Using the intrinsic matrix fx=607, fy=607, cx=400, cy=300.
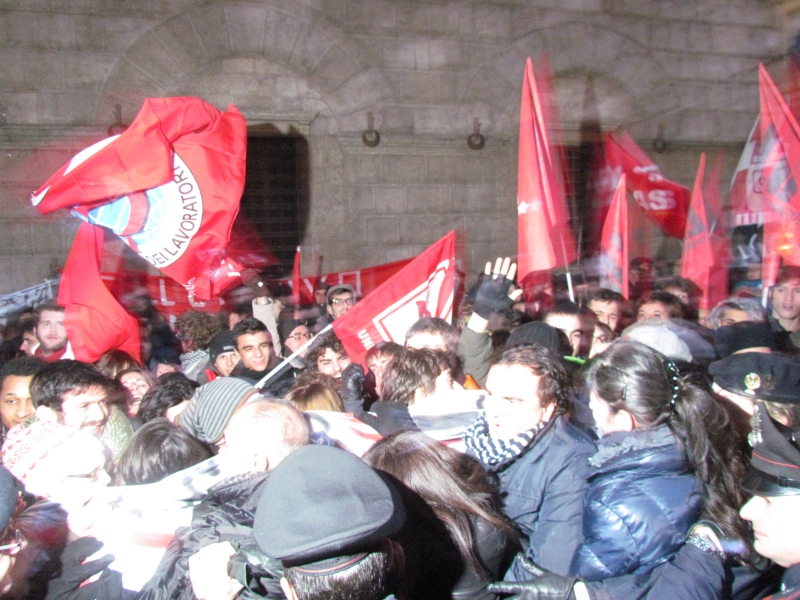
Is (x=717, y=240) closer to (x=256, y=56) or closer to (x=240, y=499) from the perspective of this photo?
(x=256, y=56)

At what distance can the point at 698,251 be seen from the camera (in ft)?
18.0

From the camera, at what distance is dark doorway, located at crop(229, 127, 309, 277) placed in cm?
789

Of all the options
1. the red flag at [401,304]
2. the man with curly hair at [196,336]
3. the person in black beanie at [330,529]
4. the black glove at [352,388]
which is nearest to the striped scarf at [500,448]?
the person in black beanie at [330,529]

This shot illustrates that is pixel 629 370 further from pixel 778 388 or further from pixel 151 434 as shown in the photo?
pixel 151 434

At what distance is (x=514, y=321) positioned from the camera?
14.8ft

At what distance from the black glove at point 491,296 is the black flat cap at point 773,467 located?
1.79 metres

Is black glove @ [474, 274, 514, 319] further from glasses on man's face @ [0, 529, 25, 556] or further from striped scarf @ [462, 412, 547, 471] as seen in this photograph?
glasses on man's face @ [0, 529, 25, 556]

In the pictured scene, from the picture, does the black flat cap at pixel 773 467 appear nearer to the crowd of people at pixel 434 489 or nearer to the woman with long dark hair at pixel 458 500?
the crowd of people at pixel 434 489

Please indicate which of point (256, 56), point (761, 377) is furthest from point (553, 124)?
point (761, 377)

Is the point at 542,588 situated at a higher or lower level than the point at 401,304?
lower

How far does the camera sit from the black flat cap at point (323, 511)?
1.11m

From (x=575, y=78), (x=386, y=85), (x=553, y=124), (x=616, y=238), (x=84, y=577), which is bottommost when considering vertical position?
(x=84, y=577)

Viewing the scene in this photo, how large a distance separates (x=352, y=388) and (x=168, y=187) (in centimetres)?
177

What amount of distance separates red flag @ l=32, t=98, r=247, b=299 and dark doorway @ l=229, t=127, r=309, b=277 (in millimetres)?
3798
